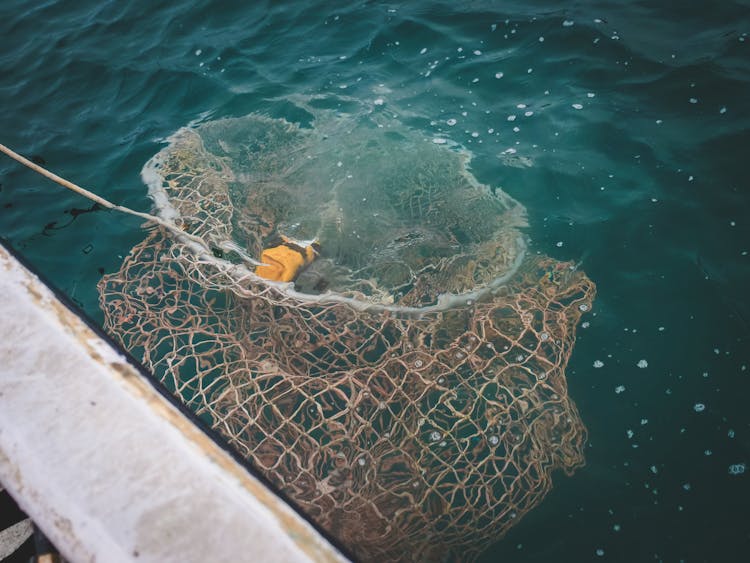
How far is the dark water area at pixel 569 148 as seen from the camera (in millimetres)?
3033

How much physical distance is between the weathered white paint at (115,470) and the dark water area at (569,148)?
2.23 m

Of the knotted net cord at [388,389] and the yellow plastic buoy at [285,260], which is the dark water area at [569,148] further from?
the yellow plastic buoy at [285,260]

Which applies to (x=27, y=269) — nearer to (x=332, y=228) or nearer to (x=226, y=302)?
(x=226, y=302)

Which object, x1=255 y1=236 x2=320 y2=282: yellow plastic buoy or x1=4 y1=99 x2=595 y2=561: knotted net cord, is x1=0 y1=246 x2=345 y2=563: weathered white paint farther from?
x1=255 y1=236 x2=320 y2=282: yellow plastic buoy

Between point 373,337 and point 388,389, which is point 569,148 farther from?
point 388,389

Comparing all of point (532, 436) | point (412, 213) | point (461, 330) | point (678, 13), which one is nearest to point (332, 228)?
point (412, 213)

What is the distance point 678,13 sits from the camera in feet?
19.2

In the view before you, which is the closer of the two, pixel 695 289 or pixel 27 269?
pixel 27 269

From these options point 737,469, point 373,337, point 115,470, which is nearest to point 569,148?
point 373,337

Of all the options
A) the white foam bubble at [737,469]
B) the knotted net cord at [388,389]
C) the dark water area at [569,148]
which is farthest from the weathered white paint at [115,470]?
the white foam bubble at [737,469]

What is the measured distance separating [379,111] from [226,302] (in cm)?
346

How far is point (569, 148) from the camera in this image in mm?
5094

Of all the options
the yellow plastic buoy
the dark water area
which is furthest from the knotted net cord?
the dark water area

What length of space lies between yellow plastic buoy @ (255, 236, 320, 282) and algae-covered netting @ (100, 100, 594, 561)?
0.14 m
